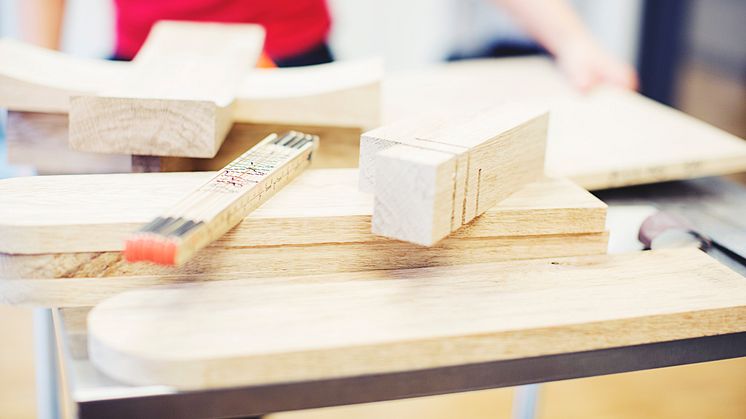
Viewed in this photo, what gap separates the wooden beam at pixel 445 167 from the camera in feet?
1.66

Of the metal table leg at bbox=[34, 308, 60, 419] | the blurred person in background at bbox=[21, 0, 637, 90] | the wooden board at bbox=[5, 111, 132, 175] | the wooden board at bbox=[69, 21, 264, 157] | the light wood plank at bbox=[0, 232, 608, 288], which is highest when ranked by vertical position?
the blurred person in background at bbox=[21, 0, 637, 90]

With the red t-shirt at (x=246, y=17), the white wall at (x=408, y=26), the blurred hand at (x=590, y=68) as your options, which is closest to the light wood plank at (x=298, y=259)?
the blurred hand at (x=590, y=68)

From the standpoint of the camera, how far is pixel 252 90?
0.75 meters

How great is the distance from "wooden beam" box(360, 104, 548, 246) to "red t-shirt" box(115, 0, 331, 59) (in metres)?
0.54

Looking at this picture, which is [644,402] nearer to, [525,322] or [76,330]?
[525,322]

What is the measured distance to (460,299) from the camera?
52cm

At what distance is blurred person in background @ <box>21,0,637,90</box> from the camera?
1.04 metres

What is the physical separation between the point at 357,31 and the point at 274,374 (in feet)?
6.30

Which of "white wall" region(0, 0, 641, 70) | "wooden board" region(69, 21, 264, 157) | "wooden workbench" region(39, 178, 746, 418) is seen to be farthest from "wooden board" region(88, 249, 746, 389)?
"white wall" region(0, 0, 641, 70)

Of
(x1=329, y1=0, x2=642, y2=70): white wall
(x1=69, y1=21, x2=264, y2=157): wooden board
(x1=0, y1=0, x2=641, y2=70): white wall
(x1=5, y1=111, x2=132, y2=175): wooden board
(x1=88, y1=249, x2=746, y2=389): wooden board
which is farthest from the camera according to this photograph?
(x1=329, y1=0, x2=642, y2=70): white wall

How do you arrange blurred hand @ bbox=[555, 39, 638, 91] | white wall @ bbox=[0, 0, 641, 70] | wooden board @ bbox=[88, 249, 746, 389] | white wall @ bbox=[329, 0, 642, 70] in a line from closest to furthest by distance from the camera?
wooden board @ bbox=[88, 249, 746, 389] → blurred hand @ bbox=[555, 39, 638, 91] → white wall @ bbox=[0, 0, 641, 70] → white wall @ bbox=[329, 0, 642, 70]

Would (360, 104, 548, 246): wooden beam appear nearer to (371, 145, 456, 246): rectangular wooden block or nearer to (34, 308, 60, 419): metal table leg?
(371, 145, 456, 246): rectangular wooden block

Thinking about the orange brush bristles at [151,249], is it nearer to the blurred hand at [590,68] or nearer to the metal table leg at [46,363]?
the metal table leg at [46,363]

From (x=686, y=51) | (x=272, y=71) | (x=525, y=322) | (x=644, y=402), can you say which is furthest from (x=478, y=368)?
(x=686, y=51)
